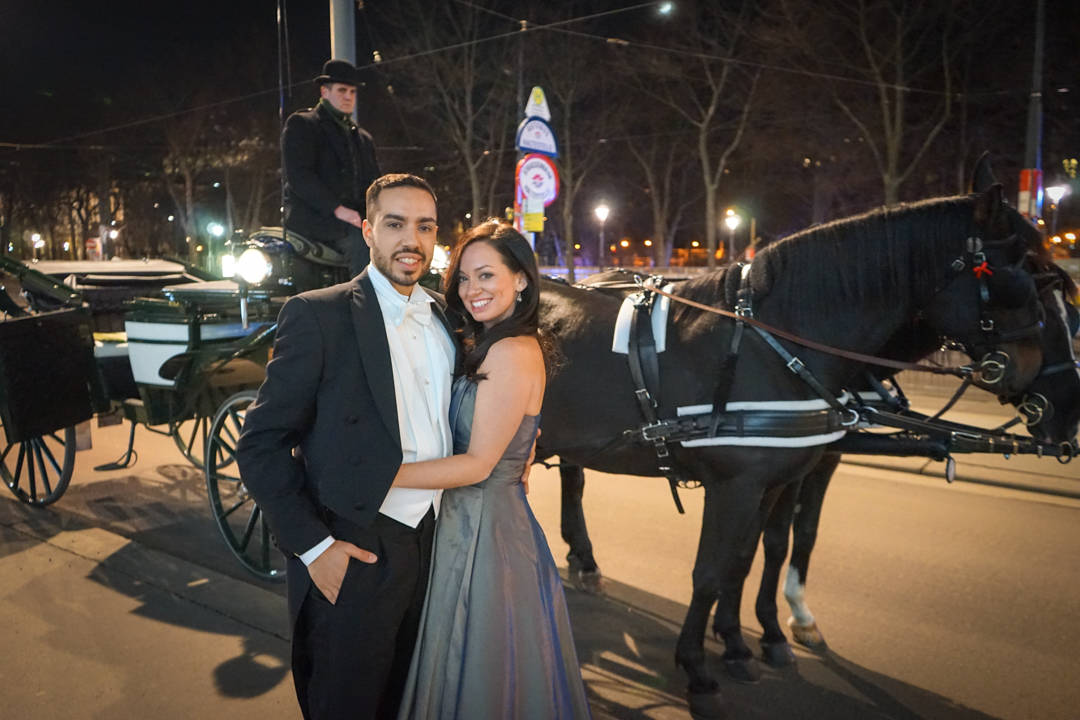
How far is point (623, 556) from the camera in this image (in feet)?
16.5

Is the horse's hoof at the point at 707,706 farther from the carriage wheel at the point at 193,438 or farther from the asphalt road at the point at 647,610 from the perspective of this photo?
the carriage wheel at the point at 193,438

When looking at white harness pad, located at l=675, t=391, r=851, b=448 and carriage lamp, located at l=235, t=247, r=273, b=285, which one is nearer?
white harness pad, located at l=675, t=391, r=851, b=448

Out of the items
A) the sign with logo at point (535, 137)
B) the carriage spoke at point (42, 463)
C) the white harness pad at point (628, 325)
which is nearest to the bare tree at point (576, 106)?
the sign with logo at point (535, 137)

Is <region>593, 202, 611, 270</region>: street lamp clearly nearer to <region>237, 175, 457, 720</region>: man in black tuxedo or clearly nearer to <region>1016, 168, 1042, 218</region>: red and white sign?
<region>1016, 168, 1042, 218</region>: red and white sign

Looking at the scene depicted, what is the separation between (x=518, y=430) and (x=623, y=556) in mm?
3098

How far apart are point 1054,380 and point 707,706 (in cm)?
202

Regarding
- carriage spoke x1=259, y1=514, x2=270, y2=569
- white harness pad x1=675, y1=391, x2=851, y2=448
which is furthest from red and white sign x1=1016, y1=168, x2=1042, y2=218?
carriage spoke x1=259, y1=514, x2=270, y2=569

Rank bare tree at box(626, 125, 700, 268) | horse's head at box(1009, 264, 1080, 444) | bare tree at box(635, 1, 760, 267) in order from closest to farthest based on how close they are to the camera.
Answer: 1. horse's head at box(1009, 264, 1080, 444)
2. bare tree at box(635, 1, 760, 267)
3. bare tree at box(626, 125, 700, 268)

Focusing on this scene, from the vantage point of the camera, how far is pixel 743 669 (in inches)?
139

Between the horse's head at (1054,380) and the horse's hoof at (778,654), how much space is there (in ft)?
5.05

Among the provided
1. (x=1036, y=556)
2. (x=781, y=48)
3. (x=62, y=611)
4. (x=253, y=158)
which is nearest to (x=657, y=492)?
(x=1036, y=556)

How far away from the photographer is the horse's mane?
3176mm

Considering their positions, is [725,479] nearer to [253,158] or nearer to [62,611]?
[62,611]

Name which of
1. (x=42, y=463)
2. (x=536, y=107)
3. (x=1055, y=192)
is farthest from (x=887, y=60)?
(x=42, y=463)
